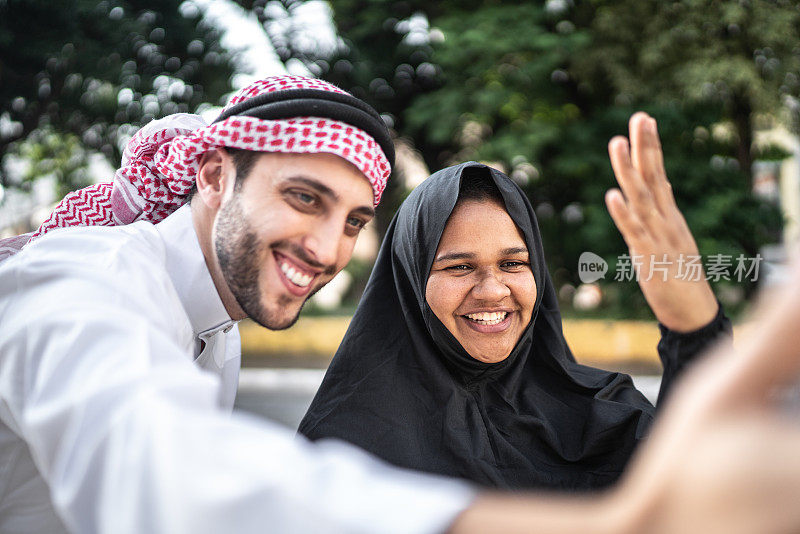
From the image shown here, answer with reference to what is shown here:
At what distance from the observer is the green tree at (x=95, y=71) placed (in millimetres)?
9664

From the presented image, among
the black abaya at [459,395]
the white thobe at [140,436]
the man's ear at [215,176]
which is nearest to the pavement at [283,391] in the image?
the black abaya at [459,395]

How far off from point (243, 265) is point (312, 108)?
382mm

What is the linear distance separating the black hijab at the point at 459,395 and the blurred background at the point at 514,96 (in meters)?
7.08

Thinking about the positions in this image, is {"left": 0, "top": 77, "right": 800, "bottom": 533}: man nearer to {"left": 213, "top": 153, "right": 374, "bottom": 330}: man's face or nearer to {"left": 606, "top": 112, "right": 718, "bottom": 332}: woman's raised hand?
{"left": 213, "top": 153, "right": 374, "bottom": 330}: man's face

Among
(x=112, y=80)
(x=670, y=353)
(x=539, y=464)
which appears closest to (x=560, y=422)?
(x=539, y=464)

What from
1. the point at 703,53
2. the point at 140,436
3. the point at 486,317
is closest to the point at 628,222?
the point at 140,436

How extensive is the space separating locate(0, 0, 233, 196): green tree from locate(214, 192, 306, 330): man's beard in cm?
945

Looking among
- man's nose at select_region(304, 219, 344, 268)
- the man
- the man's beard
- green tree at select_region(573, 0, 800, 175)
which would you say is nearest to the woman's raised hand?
the man

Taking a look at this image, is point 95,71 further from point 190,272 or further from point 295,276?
point 295,276

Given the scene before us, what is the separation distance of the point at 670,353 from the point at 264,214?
33.4 inches

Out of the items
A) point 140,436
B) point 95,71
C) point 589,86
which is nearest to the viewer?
point 140,436

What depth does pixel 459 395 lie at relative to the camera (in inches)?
86.1

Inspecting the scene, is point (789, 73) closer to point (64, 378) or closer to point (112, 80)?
point (112, 80)

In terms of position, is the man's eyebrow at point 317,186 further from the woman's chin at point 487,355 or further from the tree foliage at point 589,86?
the tree foliage at point 589,86
